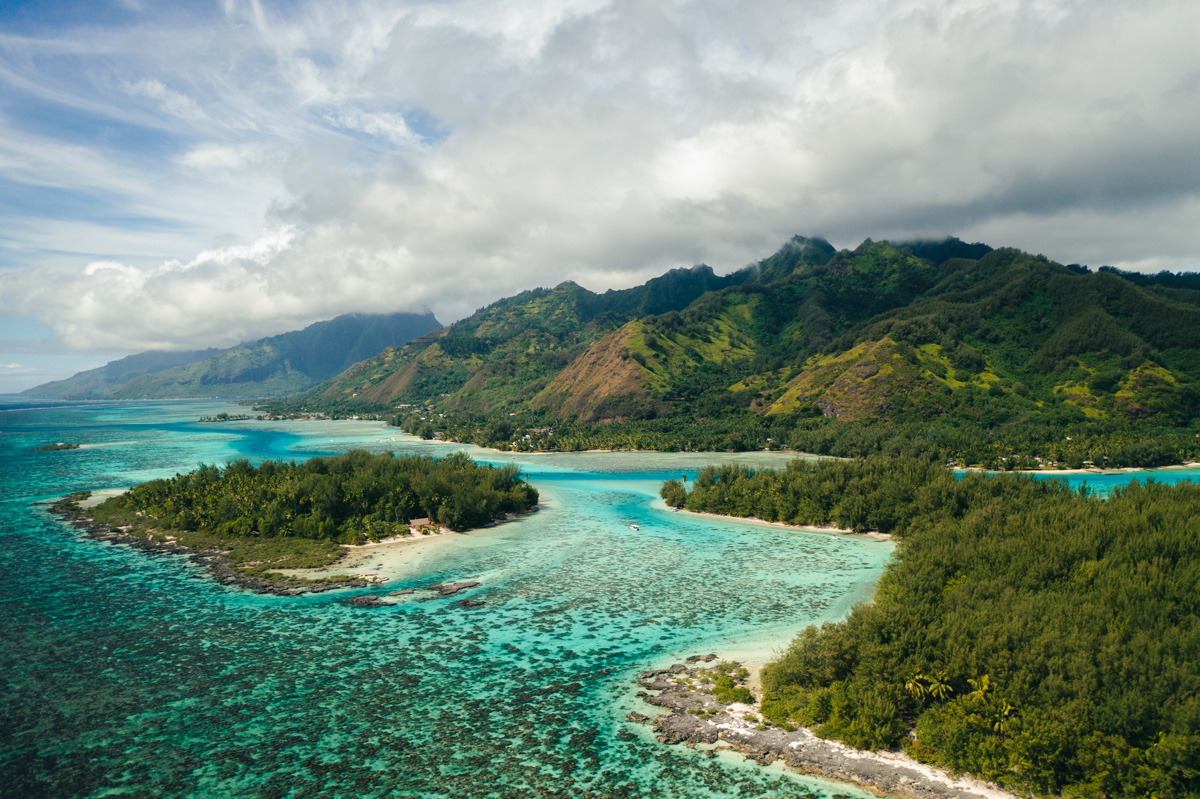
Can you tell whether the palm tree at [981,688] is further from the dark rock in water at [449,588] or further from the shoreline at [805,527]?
the shoreline at [805,527]

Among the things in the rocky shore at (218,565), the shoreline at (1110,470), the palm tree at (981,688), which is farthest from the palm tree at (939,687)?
the shoreline at (1110,470)

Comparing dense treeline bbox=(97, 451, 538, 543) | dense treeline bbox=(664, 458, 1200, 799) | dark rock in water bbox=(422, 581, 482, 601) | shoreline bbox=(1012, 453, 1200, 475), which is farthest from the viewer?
shoreline bbox=(1012, 453, 1200, 475)

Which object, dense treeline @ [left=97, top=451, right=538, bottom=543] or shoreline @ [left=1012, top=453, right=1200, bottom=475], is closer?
dense treeline @ [left=97, top=451, right=538, bottom=543]

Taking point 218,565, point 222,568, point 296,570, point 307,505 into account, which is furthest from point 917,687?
point 307,505

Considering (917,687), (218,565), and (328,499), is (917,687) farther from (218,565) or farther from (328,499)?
(328,499)

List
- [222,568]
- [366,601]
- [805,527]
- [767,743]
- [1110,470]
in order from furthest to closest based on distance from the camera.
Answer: [1110,470]
[805,527]
[222,568]
[366,601]
[767,743]

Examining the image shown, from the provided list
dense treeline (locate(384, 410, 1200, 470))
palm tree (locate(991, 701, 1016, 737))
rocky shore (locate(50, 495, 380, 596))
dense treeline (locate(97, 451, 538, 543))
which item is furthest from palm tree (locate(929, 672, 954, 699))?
dense treeline (locate(384, 410, 1200, 470))

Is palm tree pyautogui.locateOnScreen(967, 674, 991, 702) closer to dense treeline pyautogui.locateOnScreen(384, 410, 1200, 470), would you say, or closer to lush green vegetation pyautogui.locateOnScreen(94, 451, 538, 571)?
lush green vegetation pyautogui.locateOnScreen(94, 451, 538, 571)
